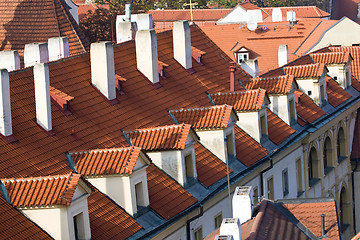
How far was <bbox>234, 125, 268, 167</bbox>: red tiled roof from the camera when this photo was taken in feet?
135

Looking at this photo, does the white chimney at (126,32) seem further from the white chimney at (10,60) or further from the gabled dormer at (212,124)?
the gabled dormer at (212,124)

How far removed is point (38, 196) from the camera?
2692 centimetres

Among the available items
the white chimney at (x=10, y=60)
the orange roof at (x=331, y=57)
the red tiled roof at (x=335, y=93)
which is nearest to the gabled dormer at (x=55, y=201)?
the white chimney at (x=10, y=60)

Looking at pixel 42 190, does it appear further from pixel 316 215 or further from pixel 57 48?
pixel 57 48

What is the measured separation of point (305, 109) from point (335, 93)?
6.36 metres

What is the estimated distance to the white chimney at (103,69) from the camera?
37219 millimetres

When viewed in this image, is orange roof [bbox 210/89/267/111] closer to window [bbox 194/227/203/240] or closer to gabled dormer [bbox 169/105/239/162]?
gabled dormer [bbox 169/105/239/162]

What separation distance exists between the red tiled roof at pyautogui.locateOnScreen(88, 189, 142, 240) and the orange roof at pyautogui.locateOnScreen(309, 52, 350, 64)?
32539mm

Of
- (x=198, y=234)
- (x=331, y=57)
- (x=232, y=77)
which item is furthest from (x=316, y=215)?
(x=331, y=57)

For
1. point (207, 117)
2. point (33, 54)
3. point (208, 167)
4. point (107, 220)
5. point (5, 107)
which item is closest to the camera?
point (107, 220)

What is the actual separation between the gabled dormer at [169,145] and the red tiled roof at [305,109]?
1674cm

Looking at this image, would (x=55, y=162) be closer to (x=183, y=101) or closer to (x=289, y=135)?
(x=183, y=101)

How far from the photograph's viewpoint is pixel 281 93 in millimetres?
48625

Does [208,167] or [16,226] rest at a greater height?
[16,226]
